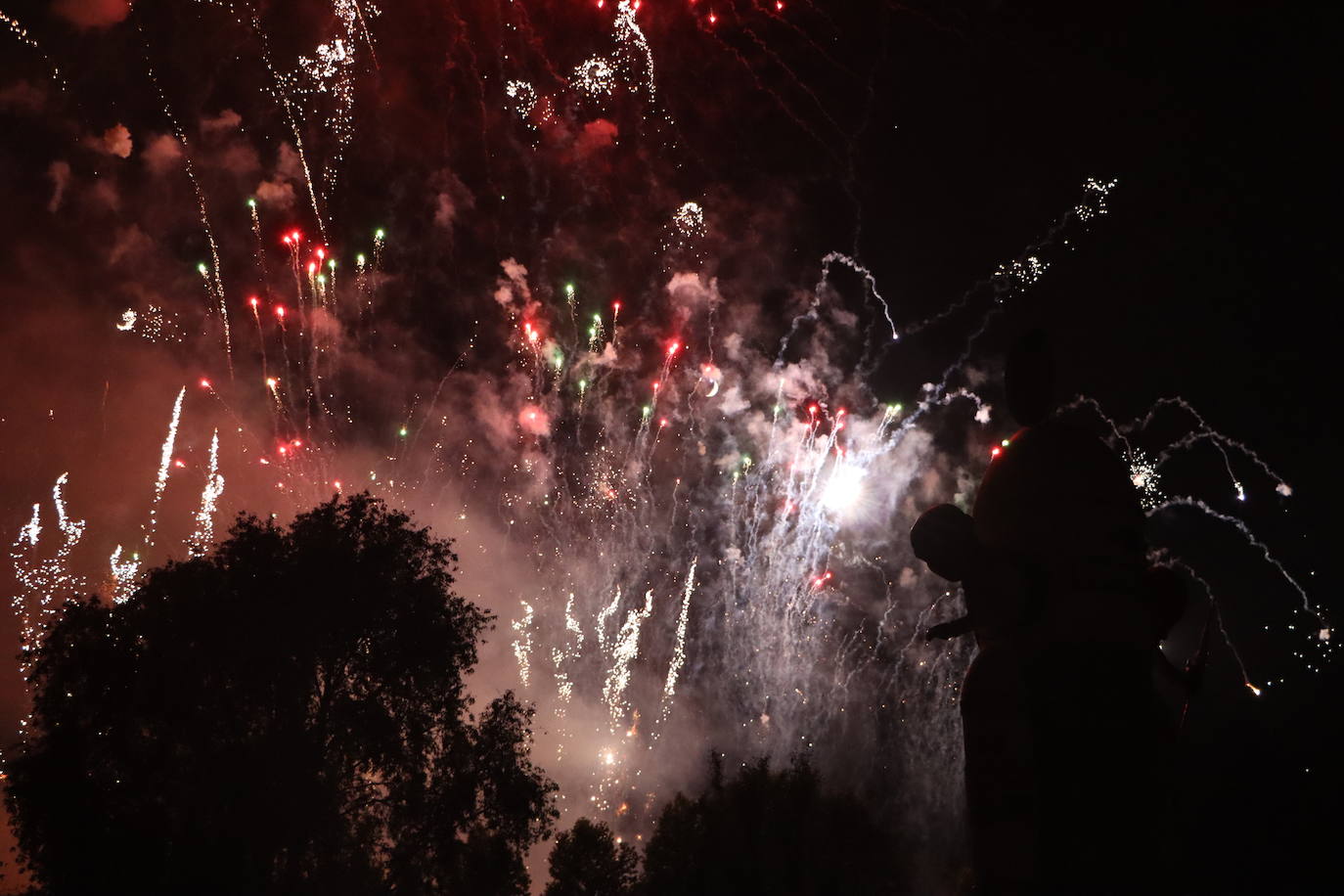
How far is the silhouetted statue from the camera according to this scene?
6648 mm

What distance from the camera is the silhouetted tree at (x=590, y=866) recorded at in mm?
34219

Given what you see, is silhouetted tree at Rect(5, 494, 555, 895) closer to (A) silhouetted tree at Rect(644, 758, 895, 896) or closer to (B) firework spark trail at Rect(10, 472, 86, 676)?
(A) silhouetted tree at Rect(644, 758, 895, 896)

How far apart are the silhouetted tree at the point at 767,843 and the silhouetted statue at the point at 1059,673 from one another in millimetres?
29598

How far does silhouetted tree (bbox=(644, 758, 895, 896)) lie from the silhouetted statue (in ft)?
97.1

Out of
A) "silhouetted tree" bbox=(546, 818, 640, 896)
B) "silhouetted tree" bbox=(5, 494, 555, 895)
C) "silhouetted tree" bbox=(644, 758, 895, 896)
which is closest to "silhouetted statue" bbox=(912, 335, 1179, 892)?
"silhouetted tree" bbox=(5, 494, 555, 895)

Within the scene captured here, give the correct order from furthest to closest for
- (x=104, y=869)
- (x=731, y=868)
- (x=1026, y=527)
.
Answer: (x=731, y=868)
(x=104, y=869)
(x=1026, y=527)

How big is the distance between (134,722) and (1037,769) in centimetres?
1725

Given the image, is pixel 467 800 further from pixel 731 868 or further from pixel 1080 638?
pixel 731 868

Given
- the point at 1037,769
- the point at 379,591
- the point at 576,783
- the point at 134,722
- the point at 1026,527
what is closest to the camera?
the point at 1037,769

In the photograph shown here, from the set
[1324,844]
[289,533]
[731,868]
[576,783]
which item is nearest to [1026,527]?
[289,533]

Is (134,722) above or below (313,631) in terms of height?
below

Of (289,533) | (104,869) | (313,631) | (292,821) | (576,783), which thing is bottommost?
(104,869)

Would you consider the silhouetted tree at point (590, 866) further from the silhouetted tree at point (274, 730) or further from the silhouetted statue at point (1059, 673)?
the silhouetted statue at point (1059, 673)

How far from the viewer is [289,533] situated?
19.1 m
